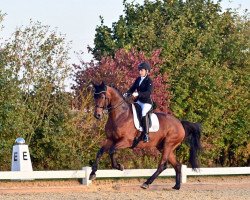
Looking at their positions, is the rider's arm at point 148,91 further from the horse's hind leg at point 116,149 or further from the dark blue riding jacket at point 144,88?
the horse's hind leg at point 116,149

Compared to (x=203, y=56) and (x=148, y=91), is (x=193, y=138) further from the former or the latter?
(x=203, y=56)

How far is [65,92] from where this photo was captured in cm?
2384

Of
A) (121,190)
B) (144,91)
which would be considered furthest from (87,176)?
(144,91)

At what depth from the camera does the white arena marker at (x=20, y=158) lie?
20.5 m

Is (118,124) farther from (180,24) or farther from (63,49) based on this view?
(180,24)

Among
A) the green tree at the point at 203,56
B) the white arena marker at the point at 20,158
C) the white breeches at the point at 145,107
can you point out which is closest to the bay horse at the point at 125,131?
the white breeches at the point at 145,107

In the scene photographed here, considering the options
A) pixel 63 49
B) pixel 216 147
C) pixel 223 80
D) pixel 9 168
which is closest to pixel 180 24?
pixel 223 80

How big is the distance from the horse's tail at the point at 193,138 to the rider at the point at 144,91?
7.11ft

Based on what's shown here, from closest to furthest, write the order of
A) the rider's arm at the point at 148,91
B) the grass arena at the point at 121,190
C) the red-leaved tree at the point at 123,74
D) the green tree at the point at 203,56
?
the grass arena at the point at 121,190 < the rider's arm at the point at 148,91 < the red-leaved tree at the point at 123,74 < the green tree at the point at 203,56

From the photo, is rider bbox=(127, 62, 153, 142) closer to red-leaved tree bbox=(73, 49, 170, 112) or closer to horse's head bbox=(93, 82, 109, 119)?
horse's head bbox=(93, 82, 109, 119)

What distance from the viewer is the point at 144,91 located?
1914 centimetres

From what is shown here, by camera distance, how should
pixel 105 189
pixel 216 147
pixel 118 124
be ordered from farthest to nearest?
pixel 216 147 → pixel 105 189 → pixel 118 124

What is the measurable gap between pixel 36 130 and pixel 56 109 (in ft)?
2.86

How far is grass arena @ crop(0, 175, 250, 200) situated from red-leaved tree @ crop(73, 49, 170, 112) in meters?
2.91
